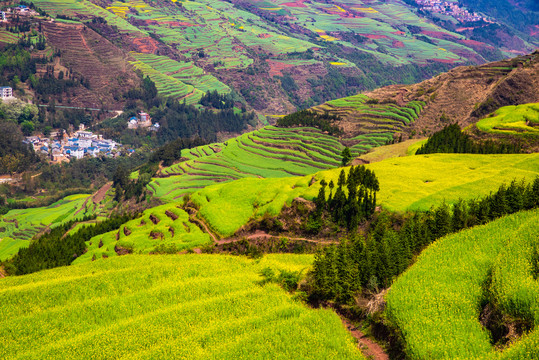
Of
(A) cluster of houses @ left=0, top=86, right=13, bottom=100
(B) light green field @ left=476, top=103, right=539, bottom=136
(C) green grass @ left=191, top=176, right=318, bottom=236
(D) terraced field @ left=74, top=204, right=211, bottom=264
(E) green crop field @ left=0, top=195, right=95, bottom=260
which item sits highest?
(B) light green field @ left=476, top=103, right=539, bottom=136

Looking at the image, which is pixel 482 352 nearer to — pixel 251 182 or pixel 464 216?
pixel 464 216

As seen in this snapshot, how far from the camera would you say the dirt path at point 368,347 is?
831 inches

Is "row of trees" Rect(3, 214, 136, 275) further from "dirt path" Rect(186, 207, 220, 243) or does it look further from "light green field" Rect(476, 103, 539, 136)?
"light green field" Rect(476, 103, 539, 136)

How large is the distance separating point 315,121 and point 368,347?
277 feet

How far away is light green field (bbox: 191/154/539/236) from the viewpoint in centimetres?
4066

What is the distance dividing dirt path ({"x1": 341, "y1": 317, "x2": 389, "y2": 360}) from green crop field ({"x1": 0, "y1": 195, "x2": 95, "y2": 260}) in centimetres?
8001

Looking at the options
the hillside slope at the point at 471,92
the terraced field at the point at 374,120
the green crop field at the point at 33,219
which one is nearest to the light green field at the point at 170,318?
the terraced field at the point at 374,120

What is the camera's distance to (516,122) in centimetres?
6225

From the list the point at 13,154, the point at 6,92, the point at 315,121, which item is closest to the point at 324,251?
the point at 315,121

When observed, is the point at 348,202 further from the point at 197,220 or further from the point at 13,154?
the point at 13,154

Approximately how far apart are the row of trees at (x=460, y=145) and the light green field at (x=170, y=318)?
36.3m

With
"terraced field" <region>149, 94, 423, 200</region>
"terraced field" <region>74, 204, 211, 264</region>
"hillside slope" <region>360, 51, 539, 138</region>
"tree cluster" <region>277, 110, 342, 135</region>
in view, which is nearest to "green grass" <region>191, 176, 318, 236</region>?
"terraced field" <region>74, 204, 211, 264</region>

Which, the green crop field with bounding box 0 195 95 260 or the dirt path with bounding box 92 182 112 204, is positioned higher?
the dirt path with bounding box 92 182 112 204

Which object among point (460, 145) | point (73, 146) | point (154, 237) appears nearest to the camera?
point (154, 237)
